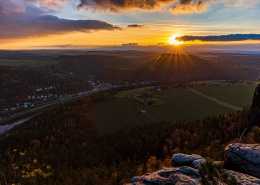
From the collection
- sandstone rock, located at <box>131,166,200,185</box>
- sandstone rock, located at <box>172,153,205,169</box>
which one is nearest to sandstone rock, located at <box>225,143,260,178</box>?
sandstone rock, located at <box>172,153,205,169</box>

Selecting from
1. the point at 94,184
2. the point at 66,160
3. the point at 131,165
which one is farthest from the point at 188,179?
the point at 66,160

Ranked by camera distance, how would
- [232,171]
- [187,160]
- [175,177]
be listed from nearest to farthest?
[232,171], [175,177], [187,160]

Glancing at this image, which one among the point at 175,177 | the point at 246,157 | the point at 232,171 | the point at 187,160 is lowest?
the point at 187,160

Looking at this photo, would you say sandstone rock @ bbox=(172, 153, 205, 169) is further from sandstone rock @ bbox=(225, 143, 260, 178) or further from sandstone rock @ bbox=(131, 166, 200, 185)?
sandstone rock @ bbox=(225, 143, 260, 178)

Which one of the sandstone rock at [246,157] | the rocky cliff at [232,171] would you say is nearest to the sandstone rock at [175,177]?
the rocky cliff at [232,171]

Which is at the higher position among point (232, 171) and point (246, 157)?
point (246, 157)

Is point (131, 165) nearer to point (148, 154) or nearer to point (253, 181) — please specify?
point (148, 154)

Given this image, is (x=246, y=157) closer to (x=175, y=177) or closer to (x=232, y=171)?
(x=232, y=171)

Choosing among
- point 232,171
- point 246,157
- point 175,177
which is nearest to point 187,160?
point 175,177
